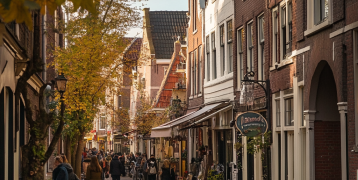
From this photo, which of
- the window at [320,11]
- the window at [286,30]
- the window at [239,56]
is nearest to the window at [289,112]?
the window at [286,30]

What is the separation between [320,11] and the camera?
537 inches

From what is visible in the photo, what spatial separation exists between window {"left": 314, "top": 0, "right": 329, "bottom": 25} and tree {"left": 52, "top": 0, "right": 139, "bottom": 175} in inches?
359

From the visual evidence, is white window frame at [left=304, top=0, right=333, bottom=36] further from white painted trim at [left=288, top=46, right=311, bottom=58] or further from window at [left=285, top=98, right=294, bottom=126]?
window at [left=285, top=98, right=294, bottom=126]

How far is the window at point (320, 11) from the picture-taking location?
1329cm

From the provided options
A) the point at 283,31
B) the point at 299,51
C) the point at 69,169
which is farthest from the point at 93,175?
the point at 299,51

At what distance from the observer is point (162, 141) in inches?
1766

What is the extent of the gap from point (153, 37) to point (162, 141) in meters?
13.2

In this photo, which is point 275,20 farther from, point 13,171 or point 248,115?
point 13,171

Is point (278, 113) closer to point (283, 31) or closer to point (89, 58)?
point (283, 31)

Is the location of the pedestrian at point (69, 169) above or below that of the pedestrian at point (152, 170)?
above

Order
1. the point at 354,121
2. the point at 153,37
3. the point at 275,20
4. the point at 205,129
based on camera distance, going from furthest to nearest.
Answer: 1. the point at 153,37
2. the point at 205,129
3. the point at 275,20
4. the point at 354,121

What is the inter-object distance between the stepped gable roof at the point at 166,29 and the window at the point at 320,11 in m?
40.3

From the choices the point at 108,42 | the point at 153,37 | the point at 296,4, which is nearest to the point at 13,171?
the point at 296,4

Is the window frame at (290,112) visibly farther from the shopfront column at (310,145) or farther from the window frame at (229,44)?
the window frame at (229,44)
